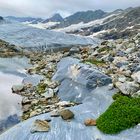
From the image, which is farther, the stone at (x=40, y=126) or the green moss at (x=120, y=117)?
the stone at (x=40, y=126)

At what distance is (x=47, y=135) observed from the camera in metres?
14.6

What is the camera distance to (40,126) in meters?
14.9

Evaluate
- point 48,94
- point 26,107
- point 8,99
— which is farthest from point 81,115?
point 8,99

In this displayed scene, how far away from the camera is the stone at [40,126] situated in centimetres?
1477

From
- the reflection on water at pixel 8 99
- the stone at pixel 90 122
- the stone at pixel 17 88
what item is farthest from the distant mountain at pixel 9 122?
the stone at pixel 17 88

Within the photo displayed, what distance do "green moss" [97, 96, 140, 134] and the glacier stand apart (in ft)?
0.70

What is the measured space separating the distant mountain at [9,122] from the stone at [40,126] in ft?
10.3

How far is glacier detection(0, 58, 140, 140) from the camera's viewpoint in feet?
47.5

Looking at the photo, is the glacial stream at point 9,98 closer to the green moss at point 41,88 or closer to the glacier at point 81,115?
the green moss at point 41,88

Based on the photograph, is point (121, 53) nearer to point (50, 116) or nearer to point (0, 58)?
point (0, 58)

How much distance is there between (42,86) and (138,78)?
795cm

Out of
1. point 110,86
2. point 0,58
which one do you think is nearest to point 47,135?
point 110,86

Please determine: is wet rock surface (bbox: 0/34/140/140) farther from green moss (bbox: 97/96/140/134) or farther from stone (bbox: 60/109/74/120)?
green moss (bbox: 97/96/140/134)

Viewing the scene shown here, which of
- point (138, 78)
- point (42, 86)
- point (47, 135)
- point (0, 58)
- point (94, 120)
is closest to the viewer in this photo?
point (47, 135)
